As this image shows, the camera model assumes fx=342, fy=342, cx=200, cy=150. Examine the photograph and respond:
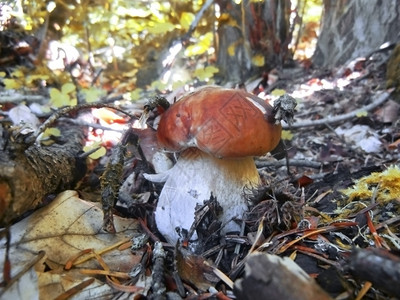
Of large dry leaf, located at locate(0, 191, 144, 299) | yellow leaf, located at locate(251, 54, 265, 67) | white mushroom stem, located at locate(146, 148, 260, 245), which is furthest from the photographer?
yellow leaf, located at locate(251, 54, 265, 67)

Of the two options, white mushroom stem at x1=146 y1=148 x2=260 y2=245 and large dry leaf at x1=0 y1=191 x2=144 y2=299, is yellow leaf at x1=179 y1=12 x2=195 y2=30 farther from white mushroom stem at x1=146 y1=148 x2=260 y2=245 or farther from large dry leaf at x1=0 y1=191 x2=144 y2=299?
large dry leaf at x1=0 y1=191 x2=144 y2=299

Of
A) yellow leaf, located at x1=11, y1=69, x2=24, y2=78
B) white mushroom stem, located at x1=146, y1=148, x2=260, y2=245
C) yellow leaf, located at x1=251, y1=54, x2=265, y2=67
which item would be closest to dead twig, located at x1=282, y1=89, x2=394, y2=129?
white mushroom stem, located at x1=146, y1=148, x2=260, y2=245

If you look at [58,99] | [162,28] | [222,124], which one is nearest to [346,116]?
[162,28]

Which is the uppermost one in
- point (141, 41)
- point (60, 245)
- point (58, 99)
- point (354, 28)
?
point (141, 41)

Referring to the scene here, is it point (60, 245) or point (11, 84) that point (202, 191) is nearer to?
point (60, 245)

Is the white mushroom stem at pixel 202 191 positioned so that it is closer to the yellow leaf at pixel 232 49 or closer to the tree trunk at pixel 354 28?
the yellow leaf at pixel 232 49
